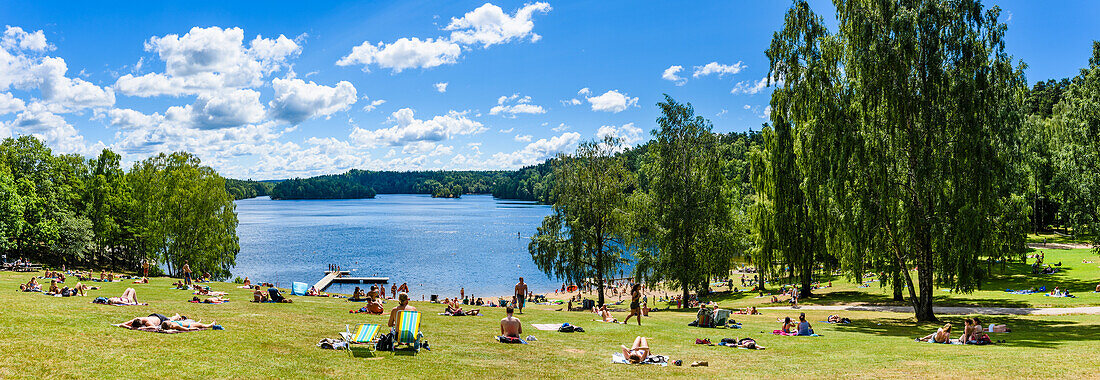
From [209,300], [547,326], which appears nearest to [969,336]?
[547,326]

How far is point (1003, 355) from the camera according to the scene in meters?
14.4

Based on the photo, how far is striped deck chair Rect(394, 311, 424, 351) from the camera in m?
13.5

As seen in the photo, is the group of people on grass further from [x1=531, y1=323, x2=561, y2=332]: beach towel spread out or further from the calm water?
the calm water

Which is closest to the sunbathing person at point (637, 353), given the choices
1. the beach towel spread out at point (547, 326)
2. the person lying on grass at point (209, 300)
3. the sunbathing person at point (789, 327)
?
the beach towel spread out at point (547, 326)

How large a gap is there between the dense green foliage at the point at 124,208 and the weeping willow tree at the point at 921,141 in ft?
157

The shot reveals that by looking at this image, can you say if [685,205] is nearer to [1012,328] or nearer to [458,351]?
[1012,328]

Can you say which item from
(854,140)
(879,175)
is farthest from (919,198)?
(854,140)

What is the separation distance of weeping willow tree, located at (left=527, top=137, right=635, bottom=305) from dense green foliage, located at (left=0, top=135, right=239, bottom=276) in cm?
3038

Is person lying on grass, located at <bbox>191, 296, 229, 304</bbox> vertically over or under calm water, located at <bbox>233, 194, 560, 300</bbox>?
over

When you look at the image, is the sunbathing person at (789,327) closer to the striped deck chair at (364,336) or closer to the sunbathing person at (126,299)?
the striped deck chair at (364,336)

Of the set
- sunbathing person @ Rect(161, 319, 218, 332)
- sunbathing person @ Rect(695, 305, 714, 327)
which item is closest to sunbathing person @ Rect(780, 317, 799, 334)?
sunbathing person @ Rect(695, 305, 714, 327)

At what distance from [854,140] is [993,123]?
4533mm

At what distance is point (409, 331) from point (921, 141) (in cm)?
1973

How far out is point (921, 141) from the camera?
21969 mm
